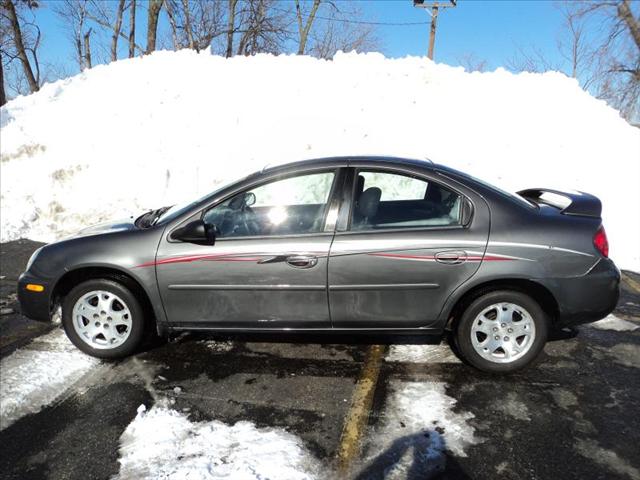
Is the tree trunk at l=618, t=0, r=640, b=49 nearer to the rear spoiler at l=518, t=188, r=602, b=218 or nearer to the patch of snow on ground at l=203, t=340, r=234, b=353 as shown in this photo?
the rear spoiler at l=518, t=188, r=602, b=218

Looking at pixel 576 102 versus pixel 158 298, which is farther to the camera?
pixel 576 102

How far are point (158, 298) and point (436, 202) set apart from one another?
2.23 m

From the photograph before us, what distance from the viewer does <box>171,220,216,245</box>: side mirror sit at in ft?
10.6

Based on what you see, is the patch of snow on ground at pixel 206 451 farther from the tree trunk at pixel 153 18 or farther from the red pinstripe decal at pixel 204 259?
the tree trunk at pixel 153 18

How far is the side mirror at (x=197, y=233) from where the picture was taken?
325 cm

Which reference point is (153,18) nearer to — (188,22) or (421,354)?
(188,22)

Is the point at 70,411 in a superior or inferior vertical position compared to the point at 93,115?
inferior

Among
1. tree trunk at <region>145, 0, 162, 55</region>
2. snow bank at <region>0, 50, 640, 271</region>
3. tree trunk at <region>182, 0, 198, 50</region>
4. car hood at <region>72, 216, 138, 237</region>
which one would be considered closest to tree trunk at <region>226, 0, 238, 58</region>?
tree trunk at <region>182, 0, 198, 50</region>

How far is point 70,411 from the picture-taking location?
300cm

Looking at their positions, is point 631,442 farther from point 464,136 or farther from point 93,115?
point 93,115

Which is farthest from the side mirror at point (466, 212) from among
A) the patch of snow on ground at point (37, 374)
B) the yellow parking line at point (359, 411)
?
the patch of snow on ground at point (37, 374)

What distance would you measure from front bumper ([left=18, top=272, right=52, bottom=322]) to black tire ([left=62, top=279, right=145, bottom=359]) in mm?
138

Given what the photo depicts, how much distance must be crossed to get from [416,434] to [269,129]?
328 inches

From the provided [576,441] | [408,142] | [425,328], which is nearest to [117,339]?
[425,328]
